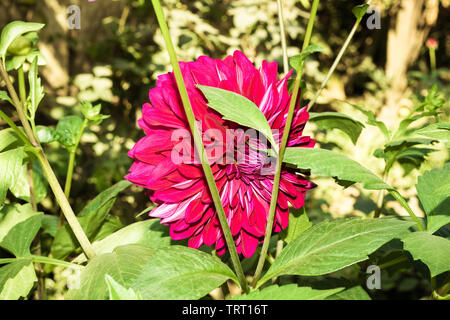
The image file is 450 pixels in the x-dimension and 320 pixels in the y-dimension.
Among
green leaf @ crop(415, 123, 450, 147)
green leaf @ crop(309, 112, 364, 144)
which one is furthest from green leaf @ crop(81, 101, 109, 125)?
green leaf @ crop(415, 123, 450, 147)

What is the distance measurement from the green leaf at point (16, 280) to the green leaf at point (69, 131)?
169 mm

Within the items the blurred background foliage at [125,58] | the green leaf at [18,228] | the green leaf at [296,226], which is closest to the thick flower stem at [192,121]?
the green leaf at [296,226]

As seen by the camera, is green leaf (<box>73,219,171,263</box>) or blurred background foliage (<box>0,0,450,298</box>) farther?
blurred background foliage (<box>0,0,450,298</box>)

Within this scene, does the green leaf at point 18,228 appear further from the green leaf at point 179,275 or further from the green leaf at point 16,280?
the green leaf at point 179,275

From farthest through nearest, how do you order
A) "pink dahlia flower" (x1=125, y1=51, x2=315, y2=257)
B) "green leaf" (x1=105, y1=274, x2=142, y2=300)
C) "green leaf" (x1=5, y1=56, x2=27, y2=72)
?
1. "green leaf" (x1=5, y1=56, x2=27, y2=72)
2. "pink dahlia flower" (x1=125, y1=51, x2=315, y2=257)
3. "green leaf" (x1=105, y1=274, x2=142, y2=300)

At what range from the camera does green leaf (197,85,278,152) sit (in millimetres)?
318

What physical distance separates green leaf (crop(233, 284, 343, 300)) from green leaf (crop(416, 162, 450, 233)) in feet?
0.48

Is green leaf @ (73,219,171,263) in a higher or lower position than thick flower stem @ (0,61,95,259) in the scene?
lower

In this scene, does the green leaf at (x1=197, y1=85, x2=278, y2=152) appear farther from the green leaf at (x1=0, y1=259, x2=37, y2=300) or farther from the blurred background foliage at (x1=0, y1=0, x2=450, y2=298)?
the blurred background foliage at (x1=0, y1=0, x2=450, y2=298)

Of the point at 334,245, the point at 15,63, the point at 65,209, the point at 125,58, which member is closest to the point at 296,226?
the point at 334,245

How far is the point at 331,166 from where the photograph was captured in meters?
0.35

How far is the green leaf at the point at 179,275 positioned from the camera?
1.01 feet
